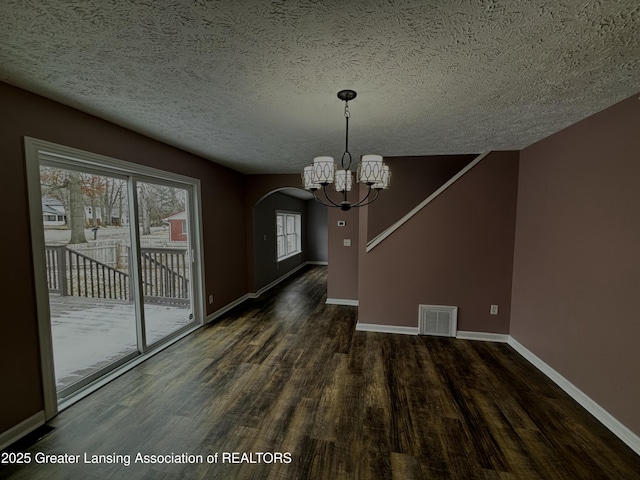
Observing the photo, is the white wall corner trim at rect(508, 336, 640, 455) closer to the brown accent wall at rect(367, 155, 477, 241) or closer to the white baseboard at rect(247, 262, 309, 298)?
the brown accent wall at rect(367, 155, 477, 241)

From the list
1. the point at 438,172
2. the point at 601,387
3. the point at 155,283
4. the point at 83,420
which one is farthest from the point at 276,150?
the point at 601,387

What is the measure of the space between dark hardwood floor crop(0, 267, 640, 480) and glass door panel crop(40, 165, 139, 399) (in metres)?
0.35

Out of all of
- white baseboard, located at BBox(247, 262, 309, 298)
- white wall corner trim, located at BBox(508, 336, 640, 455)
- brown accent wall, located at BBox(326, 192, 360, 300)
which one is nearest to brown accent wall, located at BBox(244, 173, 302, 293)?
white baseboard, located at BBox(247, 262, 309, 298)

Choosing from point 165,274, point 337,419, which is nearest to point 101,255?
point 165,274

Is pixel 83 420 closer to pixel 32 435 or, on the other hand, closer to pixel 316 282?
pixel 32 435

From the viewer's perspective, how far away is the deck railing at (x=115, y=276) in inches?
89.0

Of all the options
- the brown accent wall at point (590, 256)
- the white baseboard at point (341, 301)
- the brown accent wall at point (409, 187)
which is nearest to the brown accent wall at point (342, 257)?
the white baseboard at point (341, 301)

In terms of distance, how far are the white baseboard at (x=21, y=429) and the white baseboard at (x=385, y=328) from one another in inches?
125

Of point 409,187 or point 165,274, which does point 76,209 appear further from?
point 409,187

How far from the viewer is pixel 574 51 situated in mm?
1396

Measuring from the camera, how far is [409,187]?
13.8ft

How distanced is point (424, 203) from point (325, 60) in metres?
2.51

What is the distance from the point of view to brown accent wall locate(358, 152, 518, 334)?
3.43 m

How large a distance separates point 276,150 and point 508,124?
239 cm
